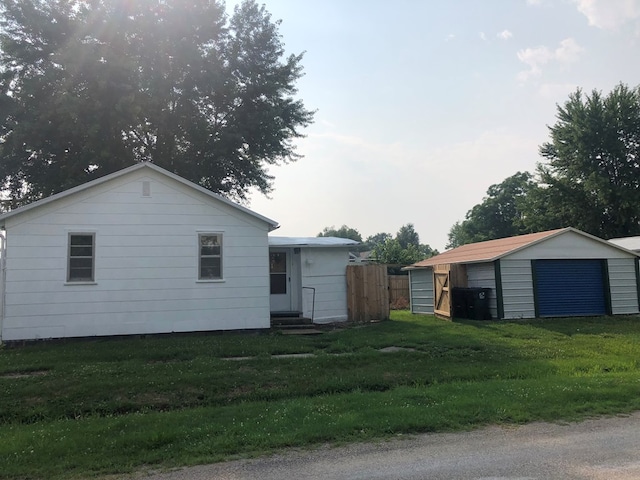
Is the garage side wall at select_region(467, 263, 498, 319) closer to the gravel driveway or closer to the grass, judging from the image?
the grass

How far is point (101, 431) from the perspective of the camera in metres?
6.19

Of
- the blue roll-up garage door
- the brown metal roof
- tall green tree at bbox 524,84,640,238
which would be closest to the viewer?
the brown metal roof

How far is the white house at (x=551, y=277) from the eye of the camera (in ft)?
60.2

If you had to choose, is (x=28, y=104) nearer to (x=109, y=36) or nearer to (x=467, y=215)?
(x=109, y=36)

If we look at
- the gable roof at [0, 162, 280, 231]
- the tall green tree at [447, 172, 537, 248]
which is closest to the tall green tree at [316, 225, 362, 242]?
the tall green tree at [447, 172, 537, 248]

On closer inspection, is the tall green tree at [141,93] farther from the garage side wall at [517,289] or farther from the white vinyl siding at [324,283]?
the garage side wall at [517,289]

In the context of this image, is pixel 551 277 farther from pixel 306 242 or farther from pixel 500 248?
pixel 306 242

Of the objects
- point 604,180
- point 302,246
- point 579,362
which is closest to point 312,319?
point 302,246

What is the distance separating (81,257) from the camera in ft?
45.9

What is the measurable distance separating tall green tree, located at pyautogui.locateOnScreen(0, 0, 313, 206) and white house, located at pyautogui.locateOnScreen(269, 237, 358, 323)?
25.5 ft

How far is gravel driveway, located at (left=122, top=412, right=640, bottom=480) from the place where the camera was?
15.5 feet

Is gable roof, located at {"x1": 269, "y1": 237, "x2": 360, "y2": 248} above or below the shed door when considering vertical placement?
above

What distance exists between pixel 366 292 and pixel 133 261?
791cm

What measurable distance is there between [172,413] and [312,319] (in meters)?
10.2
